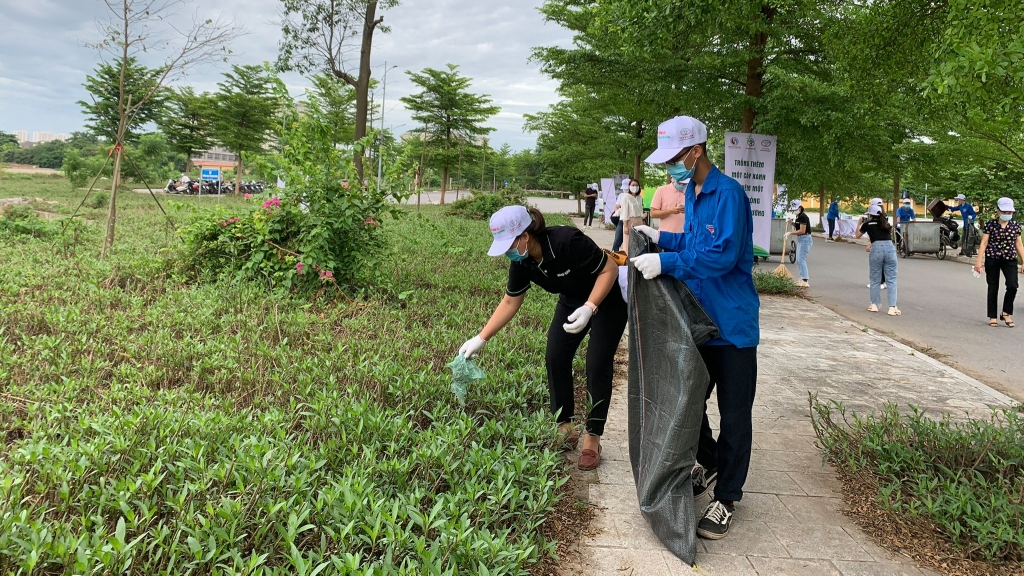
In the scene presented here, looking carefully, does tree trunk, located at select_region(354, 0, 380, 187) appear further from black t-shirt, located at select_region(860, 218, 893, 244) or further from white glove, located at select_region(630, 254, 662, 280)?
white glove, located at select_region(630, 254, 662, 280)

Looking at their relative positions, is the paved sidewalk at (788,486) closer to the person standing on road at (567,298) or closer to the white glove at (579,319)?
the person standing on road at (567,298)

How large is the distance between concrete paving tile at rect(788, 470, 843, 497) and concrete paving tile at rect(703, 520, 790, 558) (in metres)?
0.54

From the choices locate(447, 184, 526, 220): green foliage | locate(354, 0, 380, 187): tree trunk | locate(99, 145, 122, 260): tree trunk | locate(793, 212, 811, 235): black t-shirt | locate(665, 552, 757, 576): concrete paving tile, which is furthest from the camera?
locate(447, 184, 526, 220): green foliage

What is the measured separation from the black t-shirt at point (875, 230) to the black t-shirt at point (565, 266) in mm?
6992

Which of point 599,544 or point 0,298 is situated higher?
point 0,298

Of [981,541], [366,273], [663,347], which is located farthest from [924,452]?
[366,273]

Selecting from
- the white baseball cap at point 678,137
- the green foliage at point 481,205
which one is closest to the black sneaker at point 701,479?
the white baseball cap at point 678,137

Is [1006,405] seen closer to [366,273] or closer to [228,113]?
[366,273]

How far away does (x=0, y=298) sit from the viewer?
17.6 ft

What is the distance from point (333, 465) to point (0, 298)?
447cm

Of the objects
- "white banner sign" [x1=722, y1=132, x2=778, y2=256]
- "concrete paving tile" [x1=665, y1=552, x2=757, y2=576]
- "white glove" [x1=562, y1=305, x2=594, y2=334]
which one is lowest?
"concrete paving tile" [x1=665, y1=552, x2=757, y2=576]

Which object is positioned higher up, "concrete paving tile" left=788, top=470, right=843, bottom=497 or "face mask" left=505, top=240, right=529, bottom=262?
"face mask" left=505, top=240, right=529, bottom=262

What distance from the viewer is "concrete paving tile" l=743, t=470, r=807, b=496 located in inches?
125

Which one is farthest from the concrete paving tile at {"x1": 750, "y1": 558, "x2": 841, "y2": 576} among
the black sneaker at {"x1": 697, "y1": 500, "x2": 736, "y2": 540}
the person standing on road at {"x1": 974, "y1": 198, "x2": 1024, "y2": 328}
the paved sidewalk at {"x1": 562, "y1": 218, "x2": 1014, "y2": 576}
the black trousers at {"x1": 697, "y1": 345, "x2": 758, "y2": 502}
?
the person standing on road at {"x1": 974, "y1": 198, "x2": 1024, "y2": 328}
